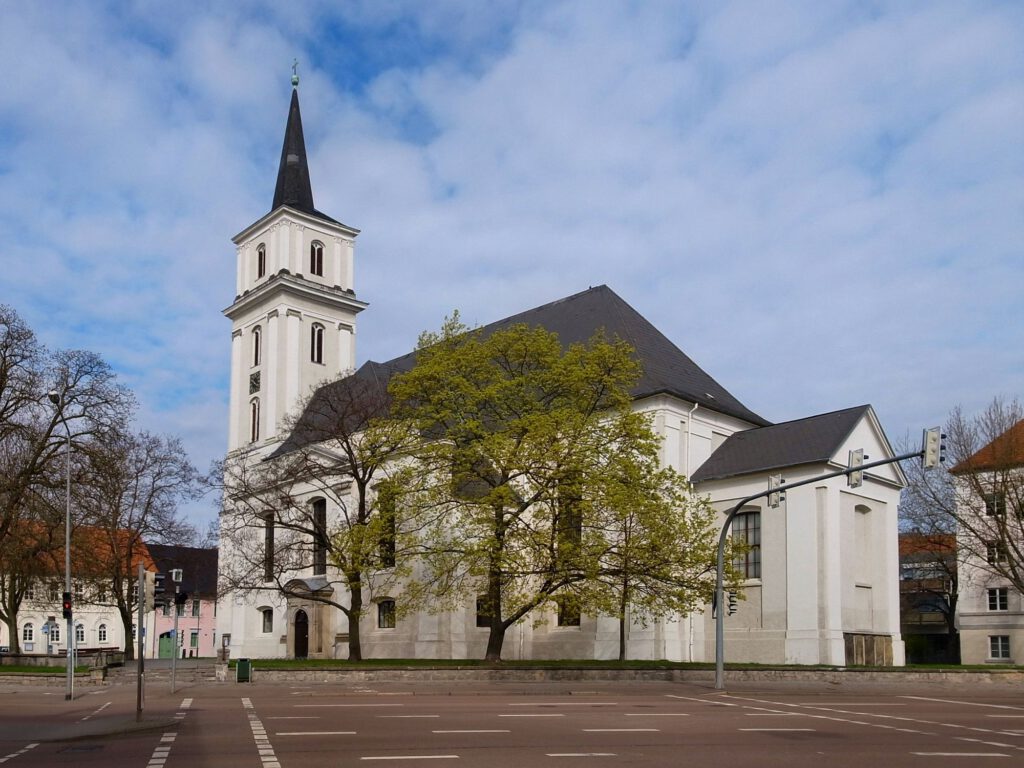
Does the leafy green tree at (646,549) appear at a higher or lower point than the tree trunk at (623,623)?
higher

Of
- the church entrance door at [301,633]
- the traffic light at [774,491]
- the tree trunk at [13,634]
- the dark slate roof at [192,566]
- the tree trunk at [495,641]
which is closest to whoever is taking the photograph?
the traffic light at [774,491]

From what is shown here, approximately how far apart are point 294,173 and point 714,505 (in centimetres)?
3342

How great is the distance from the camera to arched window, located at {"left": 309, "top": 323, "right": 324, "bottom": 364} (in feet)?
197

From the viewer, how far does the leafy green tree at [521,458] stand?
108 feet

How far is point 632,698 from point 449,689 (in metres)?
5.89

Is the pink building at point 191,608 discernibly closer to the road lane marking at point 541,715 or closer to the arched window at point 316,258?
the arched window at point 316,258

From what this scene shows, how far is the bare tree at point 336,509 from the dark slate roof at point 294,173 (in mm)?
15187

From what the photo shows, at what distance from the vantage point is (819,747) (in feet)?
47.4

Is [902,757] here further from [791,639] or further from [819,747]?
[791,639]

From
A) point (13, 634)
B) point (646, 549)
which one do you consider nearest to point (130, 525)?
point (13, 634)

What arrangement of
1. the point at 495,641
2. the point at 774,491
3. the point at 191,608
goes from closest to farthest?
the point at 774,491 < the point at 495,641 < the point at 191,608

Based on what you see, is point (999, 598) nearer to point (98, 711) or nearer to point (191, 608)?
point (98, 711)

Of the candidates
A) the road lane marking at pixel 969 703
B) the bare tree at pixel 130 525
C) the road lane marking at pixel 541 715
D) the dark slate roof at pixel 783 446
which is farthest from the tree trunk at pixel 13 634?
the road lane marking at pixel 969 703

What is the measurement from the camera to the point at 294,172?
62.6 meters
